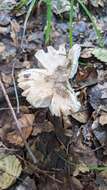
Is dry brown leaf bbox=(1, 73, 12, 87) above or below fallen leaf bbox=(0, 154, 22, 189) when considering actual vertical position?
above

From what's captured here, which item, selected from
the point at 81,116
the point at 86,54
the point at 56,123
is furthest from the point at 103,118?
the point at 86,54

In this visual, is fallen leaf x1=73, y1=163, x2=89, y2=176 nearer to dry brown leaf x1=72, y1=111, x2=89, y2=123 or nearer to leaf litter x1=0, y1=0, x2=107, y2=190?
leaf litter x1=0, y1=0, x2=107, y2=190

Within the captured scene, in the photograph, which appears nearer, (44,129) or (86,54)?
(44,129)

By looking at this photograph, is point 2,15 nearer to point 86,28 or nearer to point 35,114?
point 86,28

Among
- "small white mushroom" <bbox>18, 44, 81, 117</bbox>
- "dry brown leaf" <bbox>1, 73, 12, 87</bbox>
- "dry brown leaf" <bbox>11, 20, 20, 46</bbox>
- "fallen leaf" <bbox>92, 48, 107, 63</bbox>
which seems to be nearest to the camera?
"small white mushroom" <bbox>18, 44, 81, 117</bbox>

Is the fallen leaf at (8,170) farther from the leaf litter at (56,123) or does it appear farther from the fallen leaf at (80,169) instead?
the fallen leaf at (80,169)

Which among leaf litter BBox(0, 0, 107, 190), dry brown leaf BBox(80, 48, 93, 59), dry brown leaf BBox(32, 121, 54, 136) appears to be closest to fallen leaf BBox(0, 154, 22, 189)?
leaf litter BBox(0, 0, 107, 190)

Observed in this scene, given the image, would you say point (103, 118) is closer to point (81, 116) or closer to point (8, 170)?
point (81, 116)
